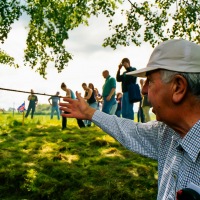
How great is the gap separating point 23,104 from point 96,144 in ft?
32.3

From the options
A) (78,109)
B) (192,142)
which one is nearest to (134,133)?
(78,109)

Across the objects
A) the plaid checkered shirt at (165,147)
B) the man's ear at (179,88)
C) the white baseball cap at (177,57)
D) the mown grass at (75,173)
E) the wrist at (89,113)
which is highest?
the white baseball cap at (177,57)

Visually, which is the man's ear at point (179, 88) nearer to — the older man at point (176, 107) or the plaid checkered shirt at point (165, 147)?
the older man at point (176, 107)

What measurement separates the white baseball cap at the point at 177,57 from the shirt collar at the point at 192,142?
253 mm

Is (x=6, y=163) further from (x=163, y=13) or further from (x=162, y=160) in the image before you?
(x=163, y=13)

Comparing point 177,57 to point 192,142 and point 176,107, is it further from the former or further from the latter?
point 192,142

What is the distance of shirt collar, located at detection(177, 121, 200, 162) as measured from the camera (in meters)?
1.52

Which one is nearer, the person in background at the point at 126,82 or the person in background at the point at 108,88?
the person in background at the point at 126,82

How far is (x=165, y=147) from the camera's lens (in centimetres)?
181

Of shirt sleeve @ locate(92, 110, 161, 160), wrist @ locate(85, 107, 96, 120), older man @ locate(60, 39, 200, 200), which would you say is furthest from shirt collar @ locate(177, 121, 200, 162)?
wrist @ locate(85, 107, 96, 120)

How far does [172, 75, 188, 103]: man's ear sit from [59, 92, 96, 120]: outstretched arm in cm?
55

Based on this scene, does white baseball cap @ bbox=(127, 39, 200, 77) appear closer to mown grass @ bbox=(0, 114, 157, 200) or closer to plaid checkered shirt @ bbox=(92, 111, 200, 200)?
plaid checkered shirt @ bbox=(92, 111, 200, 200)

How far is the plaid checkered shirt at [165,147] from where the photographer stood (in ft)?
4.98

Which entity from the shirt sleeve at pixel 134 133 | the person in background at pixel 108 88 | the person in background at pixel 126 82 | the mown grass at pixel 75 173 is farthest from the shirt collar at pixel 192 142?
the person in background at pixel 108 88
